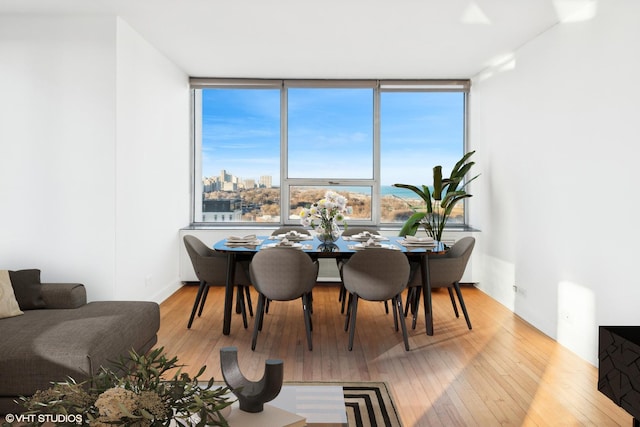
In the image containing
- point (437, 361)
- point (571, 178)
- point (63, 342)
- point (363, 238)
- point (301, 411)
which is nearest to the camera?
point (301, 411)

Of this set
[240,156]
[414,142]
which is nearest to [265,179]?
[240,156]

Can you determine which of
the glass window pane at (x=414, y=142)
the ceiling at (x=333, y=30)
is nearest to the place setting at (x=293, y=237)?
the ceiling at (x=333, y=30)

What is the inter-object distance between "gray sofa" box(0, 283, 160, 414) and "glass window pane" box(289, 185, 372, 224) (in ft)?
10.7

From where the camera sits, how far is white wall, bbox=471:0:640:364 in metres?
3.22

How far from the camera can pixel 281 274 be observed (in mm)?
3695

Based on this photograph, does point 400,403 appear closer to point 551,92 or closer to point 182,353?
point 182,353

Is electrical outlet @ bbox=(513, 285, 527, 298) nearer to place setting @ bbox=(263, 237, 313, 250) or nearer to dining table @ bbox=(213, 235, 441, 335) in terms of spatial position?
dining table @ bbox=(213, 235, 441, 335)

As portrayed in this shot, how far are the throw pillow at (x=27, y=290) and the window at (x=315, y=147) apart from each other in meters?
3.23

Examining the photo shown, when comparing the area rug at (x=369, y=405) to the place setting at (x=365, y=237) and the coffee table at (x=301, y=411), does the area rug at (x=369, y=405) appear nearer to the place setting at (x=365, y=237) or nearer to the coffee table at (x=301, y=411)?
the coffee table at (x=301, y=411)

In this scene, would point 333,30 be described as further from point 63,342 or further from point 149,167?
point 63,342

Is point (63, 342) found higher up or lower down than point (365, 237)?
lower down

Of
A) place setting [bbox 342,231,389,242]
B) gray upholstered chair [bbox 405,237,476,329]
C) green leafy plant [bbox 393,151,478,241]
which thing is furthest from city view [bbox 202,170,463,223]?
gray upholstered chair [bbox 405,237,476,329]

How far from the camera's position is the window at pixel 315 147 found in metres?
6.48

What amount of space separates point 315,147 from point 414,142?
135 cm
